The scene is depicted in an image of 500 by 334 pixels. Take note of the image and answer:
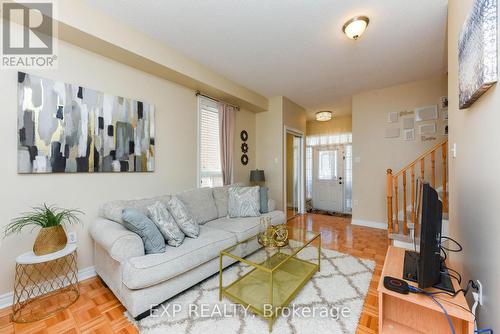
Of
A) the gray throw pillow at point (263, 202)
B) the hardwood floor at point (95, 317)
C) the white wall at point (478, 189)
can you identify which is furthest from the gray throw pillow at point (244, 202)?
the white wall at point (478, 189)

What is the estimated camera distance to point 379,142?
3.98 metres

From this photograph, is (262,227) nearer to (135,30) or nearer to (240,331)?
(240,331)

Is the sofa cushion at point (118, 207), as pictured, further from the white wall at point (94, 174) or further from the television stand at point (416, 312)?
the television stand at point (416, 312)

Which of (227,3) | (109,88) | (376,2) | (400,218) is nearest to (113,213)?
(109,88)

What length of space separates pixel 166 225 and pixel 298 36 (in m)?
2.44

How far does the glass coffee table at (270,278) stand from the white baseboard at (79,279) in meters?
1.47

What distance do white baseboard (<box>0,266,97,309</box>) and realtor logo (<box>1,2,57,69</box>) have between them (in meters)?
1.94

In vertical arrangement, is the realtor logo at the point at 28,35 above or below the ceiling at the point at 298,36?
below

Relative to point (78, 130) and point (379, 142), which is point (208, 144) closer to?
point (78, 130)

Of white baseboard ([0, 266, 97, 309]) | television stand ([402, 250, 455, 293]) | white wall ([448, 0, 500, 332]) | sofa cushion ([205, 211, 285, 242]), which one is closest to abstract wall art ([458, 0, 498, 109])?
white wall ([448, 0, 500, 332])

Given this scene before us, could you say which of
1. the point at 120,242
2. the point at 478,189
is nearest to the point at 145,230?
the point at 120,242

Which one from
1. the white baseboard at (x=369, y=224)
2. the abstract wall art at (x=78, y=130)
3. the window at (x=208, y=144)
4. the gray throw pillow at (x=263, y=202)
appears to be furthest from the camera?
the white baseboard at (x=369, y=224)

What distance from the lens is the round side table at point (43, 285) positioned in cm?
165

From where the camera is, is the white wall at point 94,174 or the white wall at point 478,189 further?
the white wall at point 94,174
